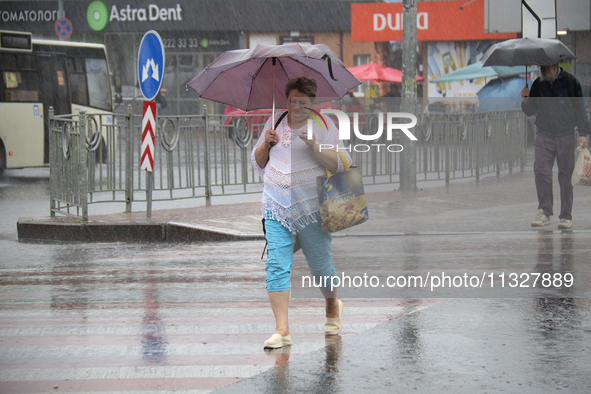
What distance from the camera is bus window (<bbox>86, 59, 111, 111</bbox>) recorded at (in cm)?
1959

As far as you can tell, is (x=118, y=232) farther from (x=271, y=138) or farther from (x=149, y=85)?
(x=271, y=138)

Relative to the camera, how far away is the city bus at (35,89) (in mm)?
17141

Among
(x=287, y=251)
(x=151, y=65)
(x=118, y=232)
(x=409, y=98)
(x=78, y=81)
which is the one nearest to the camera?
(x=287, y=251)

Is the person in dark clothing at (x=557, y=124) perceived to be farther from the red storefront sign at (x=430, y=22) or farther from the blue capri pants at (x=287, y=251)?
the red storefront sign at (x=430, y=22)

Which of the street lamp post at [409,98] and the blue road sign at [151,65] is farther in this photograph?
the street lamp post at [409,98]

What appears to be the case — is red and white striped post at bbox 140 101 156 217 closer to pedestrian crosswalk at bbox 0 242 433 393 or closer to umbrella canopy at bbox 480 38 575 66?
pedestrian crosswalk at bbox 0 242 433 393

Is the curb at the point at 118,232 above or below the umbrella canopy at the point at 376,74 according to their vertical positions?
below

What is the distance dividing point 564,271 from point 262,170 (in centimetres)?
334

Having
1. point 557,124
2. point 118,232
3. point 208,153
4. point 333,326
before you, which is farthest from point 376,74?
point 333,326

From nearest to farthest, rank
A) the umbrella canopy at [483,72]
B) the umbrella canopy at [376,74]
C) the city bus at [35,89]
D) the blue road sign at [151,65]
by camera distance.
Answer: the blue road sign at [151,65], the city bus at [35,89], the umbrella canopy at [483,72], the umbrella canopy at [376,74]

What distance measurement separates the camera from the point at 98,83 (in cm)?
1977

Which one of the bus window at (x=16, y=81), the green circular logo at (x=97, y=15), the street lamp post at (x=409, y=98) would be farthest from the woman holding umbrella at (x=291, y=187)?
the green circular logo at (x=97, y=15)

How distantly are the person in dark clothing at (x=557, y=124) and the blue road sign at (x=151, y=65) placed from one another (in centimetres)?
466

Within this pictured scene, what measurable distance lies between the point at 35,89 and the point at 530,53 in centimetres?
1209
